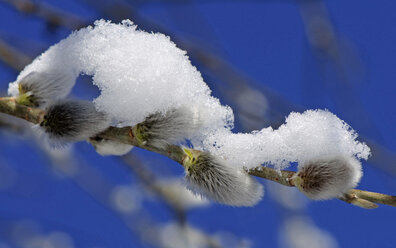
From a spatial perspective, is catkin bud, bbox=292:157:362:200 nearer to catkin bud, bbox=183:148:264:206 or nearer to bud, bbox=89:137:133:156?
catkin bud, bbox=183:148:264:206

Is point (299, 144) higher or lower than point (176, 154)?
higher

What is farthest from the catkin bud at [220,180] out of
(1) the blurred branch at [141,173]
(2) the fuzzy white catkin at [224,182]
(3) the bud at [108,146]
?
(1) the blurred branch at [141,173]

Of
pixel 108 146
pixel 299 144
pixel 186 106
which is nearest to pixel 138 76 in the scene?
pixel 186 106

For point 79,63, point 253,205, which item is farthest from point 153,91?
point 253,205

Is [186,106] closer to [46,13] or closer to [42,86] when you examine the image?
[42,86]

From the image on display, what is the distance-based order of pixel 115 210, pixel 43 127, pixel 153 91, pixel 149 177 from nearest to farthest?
pixel 153 91 < pixel 43 127 < pixel 149 177 < pixel 115 210

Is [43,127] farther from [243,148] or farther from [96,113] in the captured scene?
[243,148]

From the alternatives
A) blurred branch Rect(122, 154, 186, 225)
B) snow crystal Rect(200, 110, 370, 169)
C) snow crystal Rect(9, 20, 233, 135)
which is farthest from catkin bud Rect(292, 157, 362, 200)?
blurred branch Rect(122, 154, 186, 225)
